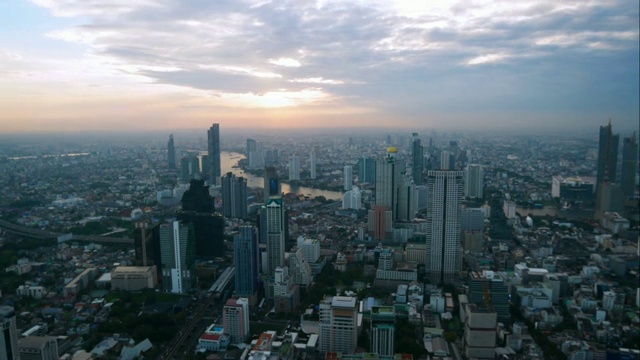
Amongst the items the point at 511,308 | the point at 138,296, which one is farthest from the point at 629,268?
the point at 138,296

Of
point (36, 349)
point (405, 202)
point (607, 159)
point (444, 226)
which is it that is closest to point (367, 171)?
point (405, 202)

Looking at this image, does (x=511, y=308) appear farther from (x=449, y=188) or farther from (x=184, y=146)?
(x=184, y=146)

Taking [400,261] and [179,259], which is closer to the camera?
[179,259]

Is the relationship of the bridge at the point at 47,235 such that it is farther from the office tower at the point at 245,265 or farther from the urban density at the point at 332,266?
the office tower at the point at 245,265

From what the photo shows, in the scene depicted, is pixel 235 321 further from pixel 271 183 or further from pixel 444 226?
pixel 271 183

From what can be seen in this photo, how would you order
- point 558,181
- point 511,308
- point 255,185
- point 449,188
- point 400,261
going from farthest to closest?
point 255,185
point 558,181
point 400,261
point 449,188
point 511,308

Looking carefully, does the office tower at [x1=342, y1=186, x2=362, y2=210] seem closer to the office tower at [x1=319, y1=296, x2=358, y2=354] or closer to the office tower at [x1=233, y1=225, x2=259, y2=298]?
the office tower at [x1=233, y1=225, x2=259, y2=298]

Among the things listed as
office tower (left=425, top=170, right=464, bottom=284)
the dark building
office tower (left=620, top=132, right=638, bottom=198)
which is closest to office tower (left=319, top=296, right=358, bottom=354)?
office tower (left=425, top=170, right=464, bottom=284)
